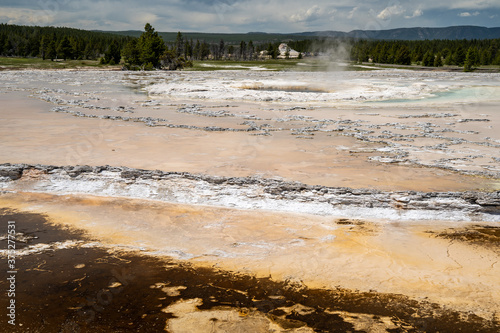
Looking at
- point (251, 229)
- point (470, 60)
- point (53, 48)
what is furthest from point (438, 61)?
point (251, 229)

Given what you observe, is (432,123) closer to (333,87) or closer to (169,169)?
(169,169)

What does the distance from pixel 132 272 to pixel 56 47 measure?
75.5m

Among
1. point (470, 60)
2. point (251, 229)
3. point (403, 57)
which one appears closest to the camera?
point (251, 229)

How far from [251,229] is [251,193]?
1371 millimetres

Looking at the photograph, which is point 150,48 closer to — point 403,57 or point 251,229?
point 403,57

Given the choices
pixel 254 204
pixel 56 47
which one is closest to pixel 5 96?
pixel 254 204

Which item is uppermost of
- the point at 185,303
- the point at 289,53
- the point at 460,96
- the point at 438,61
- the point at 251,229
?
the point at 289,53

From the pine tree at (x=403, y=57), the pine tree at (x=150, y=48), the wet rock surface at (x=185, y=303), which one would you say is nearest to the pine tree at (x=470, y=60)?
the pine tree at (x=403, y=57)

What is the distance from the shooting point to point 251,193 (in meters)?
7.85

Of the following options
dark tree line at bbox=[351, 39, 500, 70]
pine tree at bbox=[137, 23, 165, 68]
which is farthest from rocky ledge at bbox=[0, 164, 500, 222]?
dark tree line at bbox=[351, 39, 500, 70]

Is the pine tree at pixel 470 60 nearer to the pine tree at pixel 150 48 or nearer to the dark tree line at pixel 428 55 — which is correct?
the dark tree line at pixel 428 55

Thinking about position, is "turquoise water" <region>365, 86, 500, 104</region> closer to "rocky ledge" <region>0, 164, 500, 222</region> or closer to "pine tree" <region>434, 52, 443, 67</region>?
"rocky ledge" <region>0, 164, 500, 222</region>

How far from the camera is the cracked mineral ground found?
14.3 ft

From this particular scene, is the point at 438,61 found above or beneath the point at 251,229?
above
